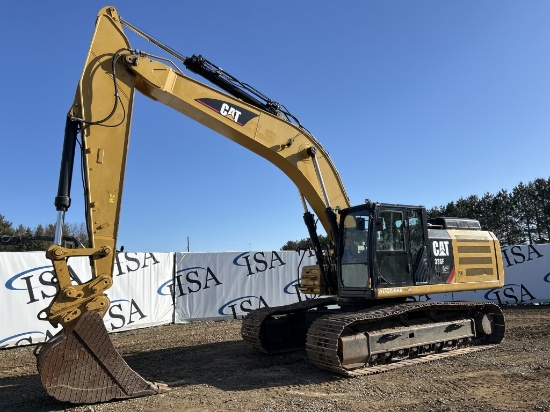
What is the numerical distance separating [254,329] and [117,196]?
3.86m

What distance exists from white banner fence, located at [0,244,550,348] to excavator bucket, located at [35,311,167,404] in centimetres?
585

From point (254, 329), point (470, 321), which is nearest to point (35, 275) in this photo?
point (254, 329)

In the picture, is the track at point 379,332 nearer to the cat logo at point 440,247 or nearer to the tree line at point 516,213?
the cat logo at point 440,247

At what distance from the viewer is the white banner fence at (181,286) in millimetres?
11234

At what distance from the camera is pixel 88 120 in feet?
20.9

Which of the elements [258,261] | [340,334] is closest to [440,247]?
[340,334]

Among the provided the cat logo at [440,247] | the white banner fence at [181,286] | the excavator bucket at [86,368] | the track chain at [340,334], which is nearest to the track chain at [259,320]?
the track chain at [340,334]

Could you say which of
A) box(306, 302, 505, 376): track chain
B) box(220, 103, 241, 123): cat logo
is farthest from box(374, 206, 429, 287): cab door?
box(220, 103, 241, 123): cat logo

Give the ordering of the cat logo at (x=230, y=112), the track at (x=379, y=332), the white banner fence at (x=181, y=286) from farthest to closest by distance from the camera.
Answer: the white banner fence at (x=181, y=286) < the cat logo at (x=230, y=112) < the track at (x=379, y=332)

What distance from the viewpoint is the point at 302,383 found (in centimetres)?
662

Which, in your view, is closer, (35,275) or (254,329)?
(254,329)

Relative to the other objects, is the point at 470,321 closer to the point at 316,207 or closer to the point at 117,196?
the point at 316,207

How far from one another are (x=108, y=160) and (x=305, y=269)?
435cm

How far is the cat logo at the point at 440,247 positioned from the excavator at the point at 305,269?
32 mm
